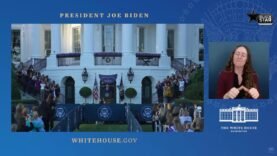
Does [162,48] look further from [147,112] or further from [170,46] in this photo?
[147,112]

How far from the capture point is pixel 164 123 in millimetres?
7602

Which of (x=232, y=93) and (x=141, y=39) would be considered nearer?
(x=141, y=39)

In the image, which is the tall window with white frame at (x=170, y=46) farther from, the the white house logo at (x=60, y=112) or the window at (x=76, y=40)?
the the white house logo at (x=60, y=112)

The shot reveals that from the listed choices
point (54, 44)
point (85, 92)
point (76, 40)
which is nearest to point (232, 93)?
point (85, 92)

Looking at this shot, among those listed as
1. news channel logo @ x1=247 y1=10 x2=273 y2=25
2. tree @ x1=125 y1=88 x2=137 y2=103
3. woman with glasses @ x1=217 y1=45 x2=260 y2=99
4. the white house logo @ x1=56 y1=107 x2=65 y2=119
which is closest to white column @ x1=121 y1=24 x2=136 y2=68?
tree @ x1=125 y1=88 x2=137 y2=103

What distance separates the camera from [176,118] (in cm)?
761

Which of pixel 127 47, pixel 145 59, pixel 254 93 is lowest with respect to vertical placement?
pixel 254 93

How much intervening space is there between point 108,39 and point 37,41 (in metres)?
0.60

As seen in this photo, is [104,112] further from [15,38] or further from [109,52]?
[15,38]

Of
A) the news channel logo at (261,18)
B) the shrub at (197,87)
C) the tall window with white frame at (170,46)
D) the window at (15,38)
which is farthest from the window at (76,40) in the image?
the news channel logo at (261,18)

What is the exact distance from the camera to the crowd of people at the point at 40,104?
24.9ft

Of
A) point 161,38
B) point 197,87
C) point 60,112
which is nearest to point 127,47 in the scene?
point 161,38

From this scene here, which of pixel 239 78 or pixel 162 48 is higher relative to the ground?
pixel 162 48

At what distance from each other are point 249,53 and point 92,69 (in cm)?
133
